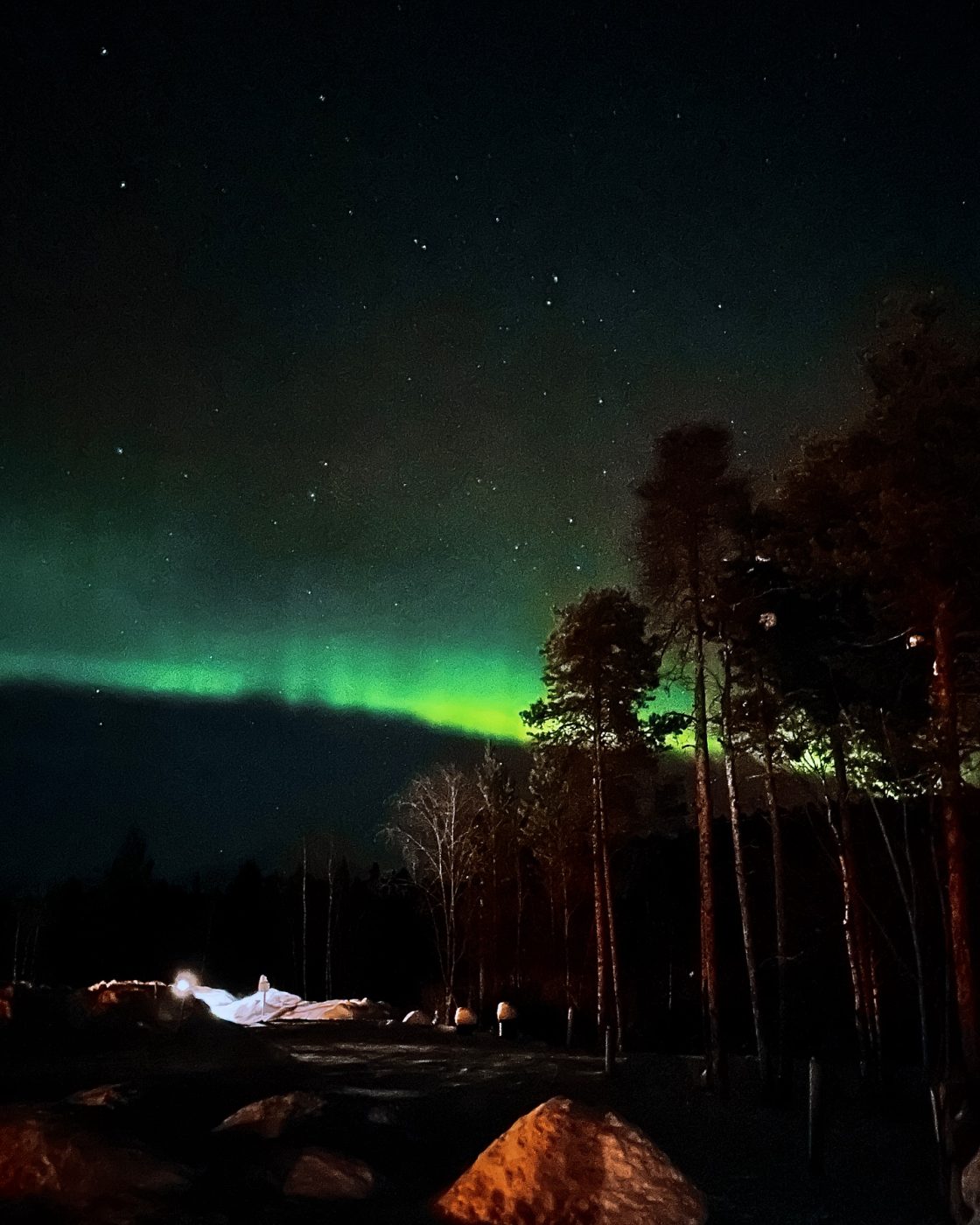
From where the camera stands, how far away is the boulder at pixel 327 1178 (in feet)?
33.5

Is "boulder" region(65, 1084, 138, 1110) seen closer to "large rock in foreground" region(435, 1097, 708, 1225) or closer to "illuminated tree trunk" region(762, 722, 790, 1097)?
"large rock in foreground" region(435, 1097, 708, 1225)

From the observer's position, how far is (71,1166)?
959cm

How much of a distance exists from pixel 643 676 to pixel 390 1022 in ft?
59.3

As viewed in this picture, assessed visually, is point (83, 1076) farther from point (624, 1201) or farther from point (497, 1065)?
point (624, 1201)

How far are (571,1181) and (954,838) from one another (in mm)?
7521

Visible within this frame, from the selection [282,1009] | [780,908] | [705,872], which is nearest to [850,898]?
[780,908]

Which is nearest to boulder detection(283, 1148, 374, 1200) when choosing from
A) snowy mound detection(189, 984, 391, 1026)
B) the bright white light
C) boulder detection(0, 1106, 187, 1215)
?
boulder detection(0, 1106, 187, 1215)

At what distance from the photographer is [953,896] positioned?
534 inches

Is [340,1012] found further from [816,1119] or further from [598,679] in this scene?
[816,1119]

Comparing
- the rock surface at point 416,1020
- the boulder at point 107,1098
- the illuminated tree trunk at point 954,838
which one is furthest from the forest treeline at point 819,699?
the boulder at point 107,1098

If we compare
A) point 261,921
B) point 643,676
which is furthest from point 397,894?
point 643,676

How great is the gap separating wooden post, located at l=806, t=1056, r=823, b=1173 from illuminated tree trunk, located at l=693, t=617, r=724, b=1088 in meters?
5.58

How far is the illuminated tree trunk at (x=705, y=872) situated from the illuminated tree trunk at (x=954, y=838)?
22.7 feet

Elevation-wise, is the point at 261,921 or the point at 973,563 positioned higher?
the point at 973,563
